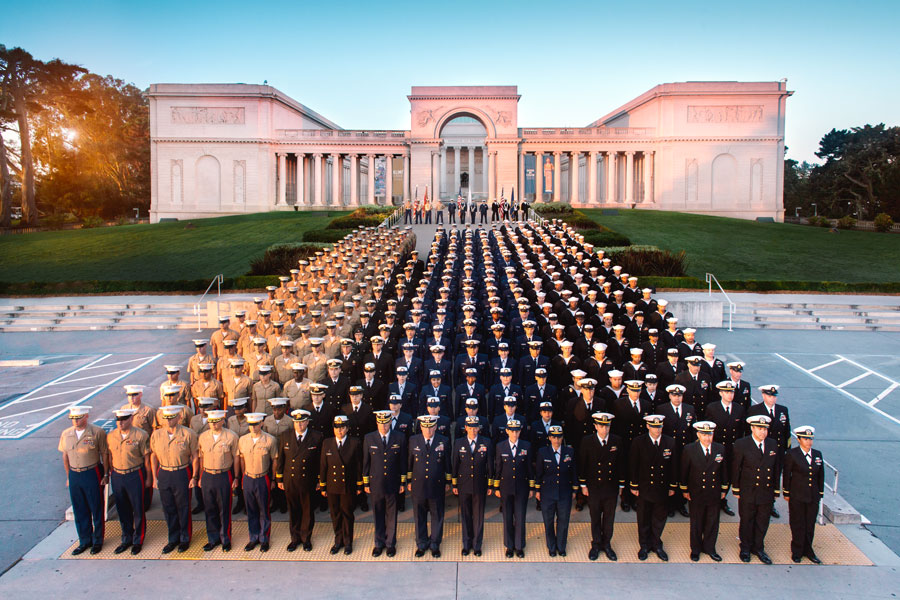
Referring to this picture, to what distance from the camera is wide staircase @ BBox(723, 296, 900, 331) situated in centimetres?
2223

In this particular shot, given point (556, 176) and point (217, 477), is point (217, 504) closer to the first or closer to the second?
point (217, 477)

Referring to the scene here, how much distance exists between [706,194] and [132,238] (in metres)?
48.2

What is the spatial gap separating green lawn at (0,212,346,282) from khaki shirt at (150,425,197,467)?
2382 centimetres

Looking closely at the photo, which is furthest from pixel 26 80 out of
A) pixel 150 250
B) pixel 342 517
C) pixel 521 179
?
pixel 342 517

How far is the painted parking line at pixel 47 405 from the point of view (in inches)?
513

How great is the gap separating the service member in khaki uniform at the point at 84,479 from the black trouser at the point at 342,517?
9.64 feet

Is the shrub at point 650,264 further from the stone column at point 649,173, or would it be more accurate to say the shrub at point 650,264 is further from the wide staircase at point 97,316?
the stone column at point 649,173

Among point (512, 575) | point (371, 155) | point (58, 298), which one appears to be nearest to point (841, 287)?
point (512, 575)

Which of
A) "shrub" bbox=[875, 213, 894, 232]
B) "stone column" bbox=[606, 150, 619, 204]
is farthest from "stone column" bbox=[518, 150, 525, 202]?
"shrub" bbox=[875, 213, 894, 232]

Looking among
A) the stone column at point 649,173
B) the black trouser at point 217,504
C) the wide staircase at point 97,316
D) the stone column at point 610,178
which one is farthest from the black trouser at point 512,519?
the stone column at point 649,173

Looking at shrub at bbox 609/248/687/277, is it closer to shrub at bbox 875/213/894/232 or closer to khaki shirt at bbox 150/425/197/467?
khaki shirt at bbox 150/425/197/467

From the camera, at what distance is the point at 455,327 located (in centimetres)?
1470

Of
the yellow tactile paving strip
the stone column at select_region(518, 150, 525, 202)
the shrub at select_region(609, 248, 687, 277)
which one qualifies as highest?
the stone column at select_region(518, 150, 525, 202)

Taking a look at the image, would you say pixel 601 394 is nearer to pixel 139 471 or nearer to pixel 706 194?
pixel 139 471
